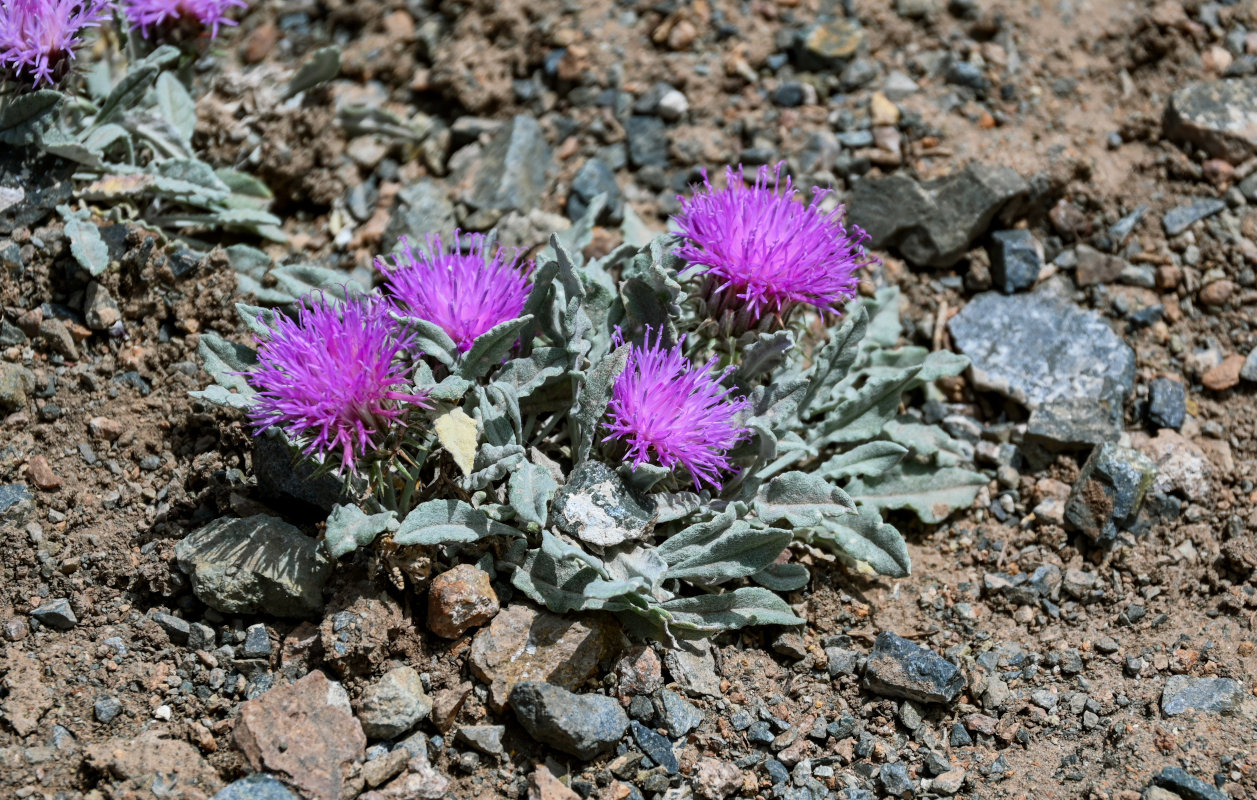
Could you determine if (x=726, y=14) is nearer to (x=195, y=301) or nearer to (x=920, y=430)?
(x=920, y=430)

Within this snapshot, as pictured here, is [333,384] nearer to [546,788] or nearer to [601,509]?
[601,509]

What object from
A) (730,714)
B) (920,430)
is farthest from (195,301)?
(920,430)

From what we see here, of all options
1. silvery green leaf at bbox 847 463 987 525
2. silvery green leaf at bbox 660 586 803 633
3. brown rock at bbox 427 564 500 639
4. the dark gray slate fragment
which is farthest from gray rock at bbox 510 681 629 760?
the dark gray slate fragment

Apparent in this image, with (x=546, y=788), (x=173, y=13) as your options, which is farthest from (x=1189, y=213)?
(x=173, y=13)

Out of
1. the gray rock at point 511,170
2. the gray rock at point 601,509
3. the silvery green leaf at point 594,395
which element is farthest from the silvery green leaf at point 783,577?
the gray rock at point 511,170

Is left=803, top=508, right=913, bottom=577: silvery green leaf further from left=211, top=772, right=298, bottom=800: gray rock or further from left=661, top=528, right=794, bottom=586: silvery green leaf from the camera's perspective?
left=211, top=772, right=298, bottom=800: gray rock

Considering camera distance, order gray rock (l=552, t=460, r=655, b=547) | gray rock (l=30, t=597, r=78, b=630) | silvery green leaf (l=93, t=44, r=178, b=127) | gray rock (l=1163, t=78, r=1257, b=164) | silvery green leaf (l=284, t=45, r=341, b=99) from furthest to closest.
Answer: silvery green leaf (l=284, t=45, r=341, b=99) → gray rock (l=1163, t=78, r=1257, b=164) → silvery green leaf (l=93, t=44, r=178, b=127) → gray rock (l=552, t=460, r=655, b=547) → gray rock (l=30, t=597, r=78, b=630)
